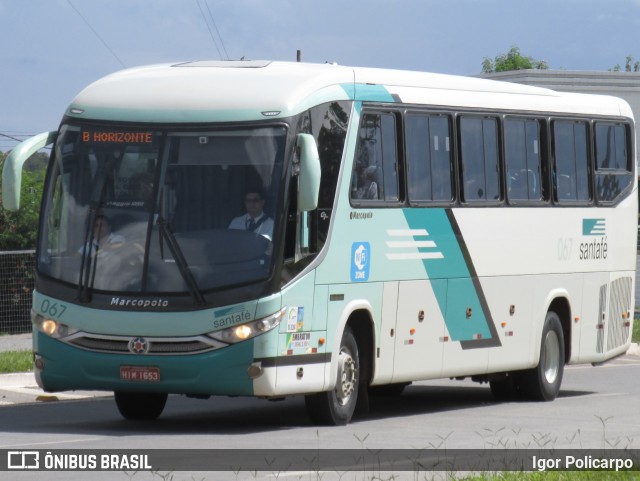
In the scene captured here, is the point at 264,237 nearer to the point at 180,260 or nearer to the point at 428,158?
the point at 180,260

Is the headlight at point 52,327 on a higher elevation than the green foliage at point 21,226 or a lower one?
lower

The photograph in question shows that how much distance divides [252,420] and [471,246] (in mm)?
3384

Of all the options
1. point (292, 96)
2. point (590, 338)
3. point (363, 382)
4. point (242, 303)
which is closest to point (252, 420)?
point (363, 382)

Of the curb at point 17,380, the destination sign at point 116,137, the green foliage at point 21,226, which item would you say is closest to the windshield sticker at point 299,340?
the destination sign at point 116,137

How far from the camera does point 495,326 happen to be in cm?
1845

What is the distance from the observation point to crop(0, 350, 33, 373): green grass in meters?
21.4

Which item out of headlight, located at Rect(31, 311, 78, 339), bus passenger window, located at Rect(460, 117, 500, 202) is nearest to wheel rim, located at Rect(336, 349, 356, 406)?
headlight, located at Rect(31, 311, 78, 339)

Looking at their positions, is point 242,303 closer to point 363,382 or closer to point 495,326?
point 363,382

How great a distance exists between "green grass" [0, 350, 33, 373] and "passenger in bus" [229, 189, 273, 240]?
7856mm

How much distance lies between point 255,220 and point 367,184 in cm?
194

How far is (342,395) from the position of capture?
15.4 meters

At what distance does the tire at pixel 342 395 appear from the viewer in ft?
50.0

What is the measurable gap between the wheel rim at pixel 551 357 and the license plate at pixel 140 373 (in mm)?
7067

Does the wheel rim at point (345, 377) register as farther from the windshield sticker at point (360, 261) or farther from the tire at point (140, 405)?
the tire at point (140, 405)
